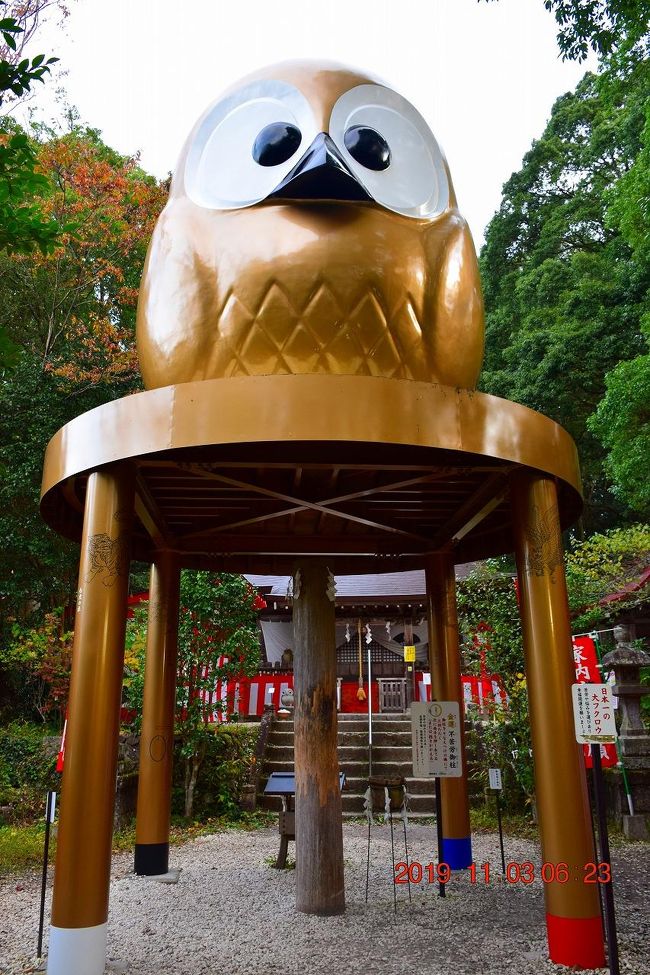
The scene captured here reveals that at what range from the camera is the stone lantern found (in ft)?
33.5

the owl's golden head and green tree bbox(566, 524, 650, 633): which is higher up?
the owl's golden head

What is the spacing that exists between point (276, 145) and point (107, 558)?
3.30m

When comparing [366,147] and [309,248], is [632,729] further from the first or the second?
[366,147]

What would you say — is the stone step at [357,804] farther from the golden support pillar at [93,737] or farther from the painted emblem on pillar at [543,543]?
the golden support pillar at [93,737]

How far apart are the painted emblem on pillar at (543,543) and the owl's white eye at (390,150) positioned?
255 centimetres

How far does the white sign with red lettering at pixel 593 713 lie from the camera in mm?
4457

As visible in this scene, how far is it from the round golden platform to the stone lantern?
14.3ft

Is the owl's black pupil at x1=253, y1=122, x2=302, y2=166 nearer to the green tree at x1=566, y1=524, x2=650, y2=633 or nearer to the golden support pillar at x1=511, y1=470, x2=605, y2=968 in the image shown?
the golden support pillar at x1=511, y1=470, x2=605, y2=968

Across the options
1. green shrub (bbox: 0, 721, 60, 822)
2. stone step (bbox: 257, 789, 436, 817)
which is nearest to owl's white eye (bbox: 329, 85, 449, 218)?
stone step (bbox: 257, 789, 436, 817)

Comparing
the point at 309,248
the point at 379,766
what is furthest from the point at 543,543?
the point at 379,766

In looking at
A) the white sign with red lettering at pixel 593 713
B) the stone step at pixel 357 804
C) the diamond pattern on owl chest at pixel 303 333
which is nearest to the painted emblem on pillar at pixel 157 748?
the diamond pattern on owl chest at pixel 303 333

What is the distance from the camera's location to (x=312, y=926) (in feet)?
19.8

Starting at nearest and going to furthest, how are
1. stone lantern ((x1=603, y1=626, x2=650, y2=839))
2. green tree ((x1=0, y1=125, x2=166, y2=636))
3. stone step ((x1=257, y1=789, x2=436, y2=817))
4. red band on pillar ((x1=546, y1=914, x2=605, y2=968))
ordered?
1. red band on pillar ((x1=546, y1=914, x2=605, y2=968))
2. stone lantern ((x1=603, y1=626, x2=650, y2=839))
3. stone step ((x1=257, y1=789, x2=436, y2=817))
4. green tree ((x1=0, y1=125, x2=166, y2=636))

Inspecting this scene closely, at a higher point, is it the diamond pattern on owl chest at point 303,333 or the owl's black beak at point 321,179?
the owl's black beak at point 321,179
